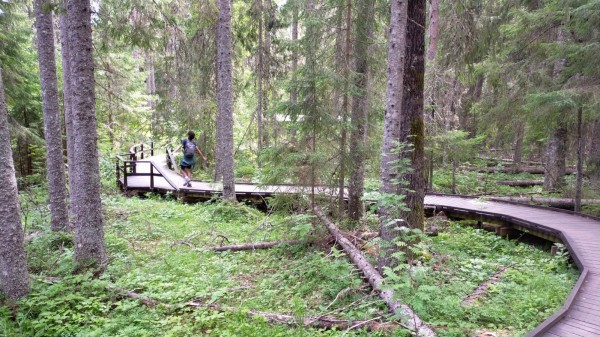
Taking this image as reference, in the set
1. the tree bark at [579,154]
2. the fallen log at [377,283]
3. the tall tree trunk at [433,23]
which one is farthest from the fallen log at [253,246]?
the tree bark at [579,154]

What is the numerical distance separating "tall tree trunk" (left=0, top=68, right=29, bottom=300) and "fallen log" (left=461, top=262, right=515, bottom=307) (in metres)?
6.77

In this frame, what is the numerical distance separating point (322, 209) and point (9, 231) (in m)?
6.05

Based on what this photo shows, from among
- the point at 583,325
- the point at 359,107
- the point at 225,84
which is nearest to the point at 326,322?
the point at 583,325

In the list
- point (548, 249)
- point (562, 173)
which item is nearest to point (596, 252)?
point (548, 249)

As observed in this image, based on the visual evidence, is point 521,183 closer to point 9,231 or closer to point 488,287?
point 488,287

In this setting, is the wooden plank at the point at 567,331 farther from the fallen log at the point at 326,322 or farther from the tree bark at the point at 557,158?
the tree bark at the point at 557,158

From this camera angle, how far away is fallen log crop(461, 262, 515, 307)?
5.38 metres

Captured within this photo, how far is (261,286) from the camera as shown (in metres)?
6.05

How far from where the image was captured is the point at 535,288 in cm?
575

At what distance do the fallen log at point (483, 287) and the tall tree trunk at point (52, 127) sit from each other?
8.88 m

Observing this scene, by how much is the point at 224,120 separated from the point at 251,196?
3.25 metres

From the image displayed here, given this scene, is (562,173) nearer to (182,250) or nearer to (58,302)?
(182,250)

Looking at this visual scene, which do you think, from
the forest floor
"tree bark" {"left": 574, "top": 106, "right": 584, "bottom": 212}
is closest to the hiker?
the forest floor

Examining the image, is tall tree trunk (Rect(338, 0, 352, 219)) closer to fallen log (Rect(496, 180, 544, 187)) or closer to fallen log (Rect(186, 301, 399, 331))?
fallen log (Rect(186, 301, 399, 331))
